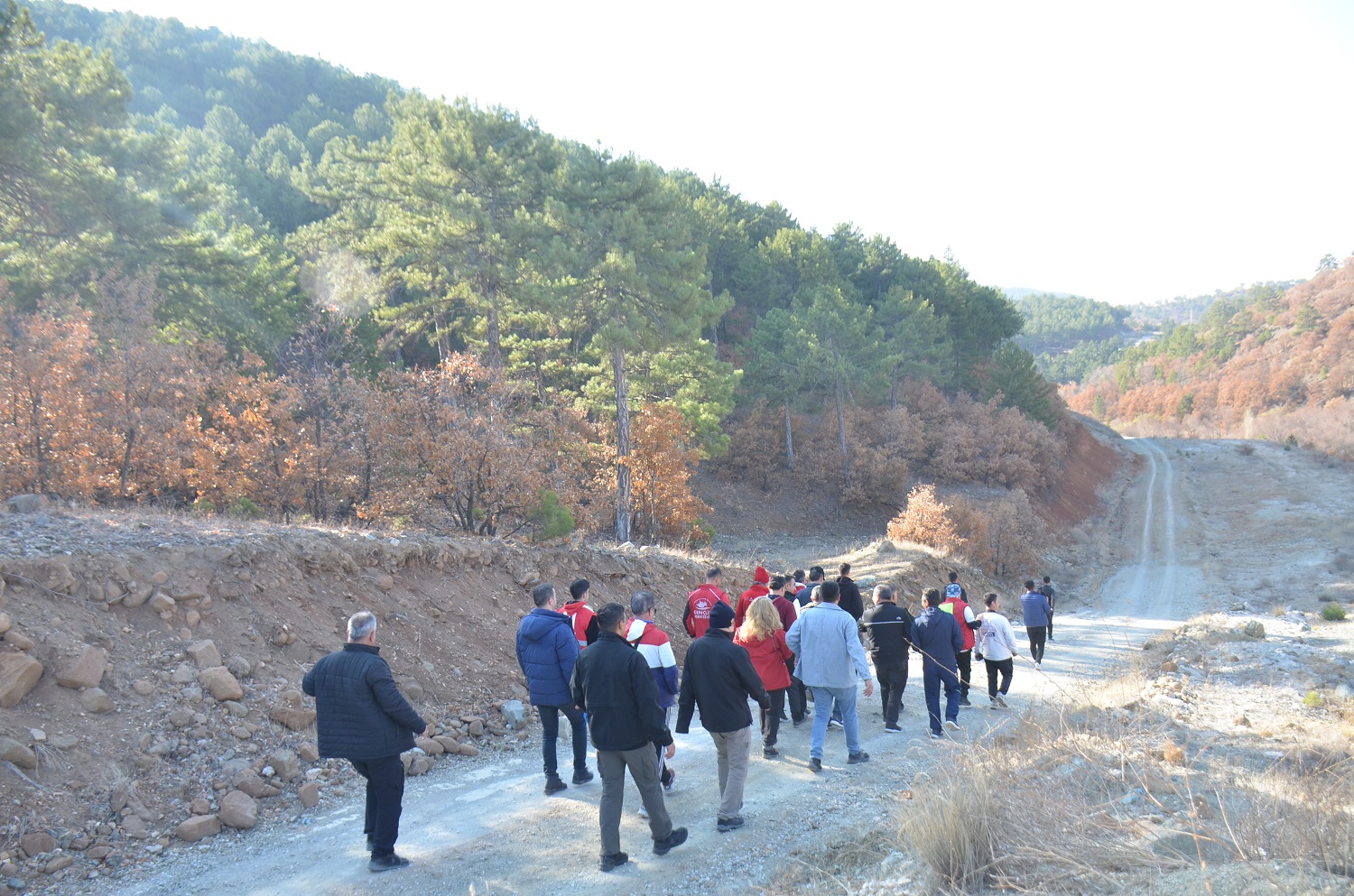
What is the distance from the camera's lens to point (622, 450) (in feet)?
82.9

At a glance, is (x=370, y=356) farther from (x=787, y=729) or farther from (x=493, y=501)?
(x=787, y=729)

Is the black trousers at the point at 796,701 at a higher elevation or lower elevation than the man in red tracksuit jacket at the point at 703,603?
lower

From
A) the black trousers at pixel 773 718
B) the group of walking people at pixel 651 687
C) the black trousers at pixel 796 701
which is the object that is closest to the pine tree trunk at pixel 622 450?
the black trousers at pixel 796 701

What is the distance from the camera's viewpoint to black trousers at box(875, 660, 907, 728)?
924 cm

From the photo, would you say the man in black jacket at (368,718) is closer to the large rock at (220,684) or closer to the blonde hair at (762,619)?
the large rock at (220,684)

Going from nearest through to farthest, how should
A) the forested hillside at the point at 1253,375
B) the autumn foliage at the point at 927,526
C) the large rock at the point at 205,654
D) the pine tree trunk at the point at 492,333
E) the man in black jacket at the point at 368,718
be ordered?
the man in black jacket at the point at 368,718
the large rock at the point at 205,654
the pine tree trunk at the point at 492,333
the autumn foliage at the point at 927,526
the forested hillside at the point at 1253,375

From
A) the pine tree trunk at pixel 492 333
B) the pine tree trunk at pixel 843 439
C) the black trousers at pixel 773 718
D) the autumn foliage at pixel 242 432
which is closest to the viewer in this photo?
the black trousers at pixel 773 718

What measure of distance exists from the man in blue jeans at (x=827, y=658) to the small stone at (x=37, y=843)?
20.2 feet

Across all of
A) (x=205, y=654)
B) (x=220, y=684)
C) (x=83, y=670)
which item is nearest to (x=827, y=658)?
(x=220, y=684)

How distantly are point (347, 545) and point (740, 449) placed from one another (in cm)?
3278

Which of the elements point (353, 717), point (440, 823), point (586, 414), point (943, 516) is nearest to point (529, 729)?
point (440, 823)

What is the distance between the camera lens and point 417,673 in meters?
9.70

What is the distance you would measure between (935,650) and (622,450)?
55.3 ft

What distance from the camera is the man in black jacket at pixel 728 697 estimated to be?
20.5ft
